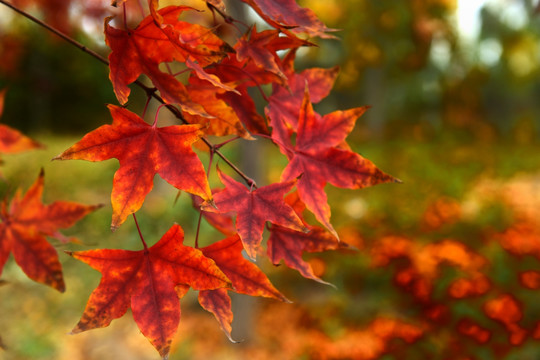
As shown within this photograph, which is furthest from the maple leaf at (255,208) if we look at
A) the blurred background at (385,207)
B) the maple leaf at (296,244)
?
the blurred background at (385,207)

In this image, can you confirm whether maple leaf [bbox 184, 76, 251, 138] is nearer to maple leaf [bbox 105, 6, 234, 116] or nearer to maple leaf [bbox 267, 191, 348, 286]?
maple leaf [bbox 105, 6, 234, 116]

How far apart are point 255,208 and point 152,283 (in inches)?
6.6

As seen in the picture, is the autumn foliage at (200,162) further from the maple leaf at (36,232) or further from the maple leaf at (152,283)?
the maple leaf at (36,232)

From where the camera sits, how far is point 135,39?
0.59 m

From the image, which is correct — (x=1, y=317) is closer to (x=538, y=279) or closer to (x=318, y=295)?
(x=318, y=295)

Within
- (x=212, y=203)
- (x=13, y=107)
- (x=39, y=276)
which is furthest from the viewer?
(x=13, y=107)

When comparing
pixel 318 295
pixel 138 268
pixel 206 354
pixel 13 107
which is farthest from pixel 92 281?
pixel 13 107

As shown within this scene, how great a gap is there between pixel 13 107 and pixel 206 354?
9838 millimetres

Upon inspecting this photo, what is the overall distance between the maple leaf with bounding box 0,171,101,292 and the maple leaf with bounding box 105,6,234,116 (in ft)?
1.27

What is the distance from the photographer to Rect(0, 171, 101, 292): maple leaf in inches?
33.3

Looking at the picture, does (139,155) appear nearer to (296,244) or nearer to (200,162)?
(200,162)

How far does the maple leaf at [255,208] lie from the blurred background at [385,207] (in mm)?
1675

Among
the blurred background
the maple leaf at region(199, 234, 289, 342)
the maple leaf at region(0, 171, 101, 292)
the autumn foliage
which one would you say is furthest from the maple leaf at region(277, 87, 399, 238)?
the blurred background

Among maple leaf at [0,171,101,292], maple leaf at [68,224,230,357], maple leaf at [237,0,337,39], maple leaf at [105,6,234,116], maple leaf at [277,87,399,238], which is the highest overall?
maple leaf at [237,0,337,39]
